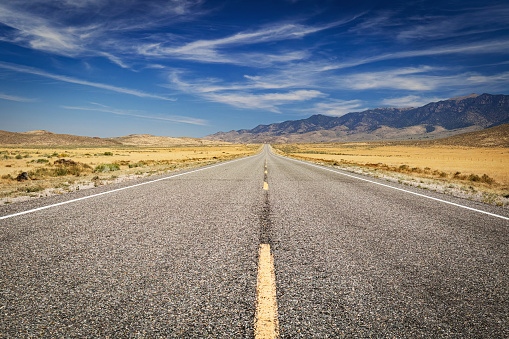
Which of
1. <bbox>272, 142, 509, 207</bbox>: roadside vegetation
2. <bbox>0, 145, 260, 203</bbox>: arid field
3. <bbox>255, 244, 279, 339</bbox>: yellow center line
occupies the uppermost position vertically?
<bbox>255, 244, 279, 339</bbox>: yellow center line

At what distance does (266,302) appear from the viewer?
2100 mm

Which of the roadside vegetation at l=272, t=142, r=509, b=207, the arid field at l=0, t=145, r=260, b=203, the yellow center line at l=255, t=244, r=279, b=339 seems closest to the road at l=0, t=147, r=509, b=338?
the yellow center line at l=255, t=244, r=279, b=339

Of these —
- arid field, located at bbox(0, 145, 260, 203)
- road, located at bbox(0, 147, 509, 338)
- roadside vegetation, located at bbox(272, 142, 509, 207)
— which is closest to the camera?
road, located at bbox(0, 147, 509, 338)

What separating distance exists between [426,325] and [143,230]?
363 cm

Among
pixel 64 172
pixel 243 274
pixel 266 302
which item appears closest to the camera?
pixel 266 302

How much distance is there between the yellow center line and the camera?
5.82ft

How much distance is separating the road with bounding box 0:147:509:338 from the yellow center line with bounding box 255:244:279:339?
1.4 inches

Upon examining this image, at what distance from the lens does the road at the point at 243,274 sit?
1.88m

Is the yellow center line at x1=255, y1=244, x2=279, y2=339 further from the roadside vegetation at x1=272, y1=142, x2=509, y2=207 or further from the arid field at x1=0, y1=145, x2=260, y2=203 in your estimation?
the roadside vegetation at x1=272, y1=142, x2=509, y2=207

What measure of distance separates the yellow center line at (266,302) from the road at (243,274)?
0.04 metres

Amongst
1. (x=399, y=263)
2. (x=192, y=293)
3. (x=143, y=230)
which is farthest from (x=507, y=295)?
(x=143, y=230)

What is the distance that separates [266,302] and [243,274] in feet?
1.72

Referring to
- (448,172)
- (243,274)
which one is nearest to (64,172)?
(243,274)

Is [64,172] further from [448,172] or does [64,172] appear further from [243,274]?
[448,172]
